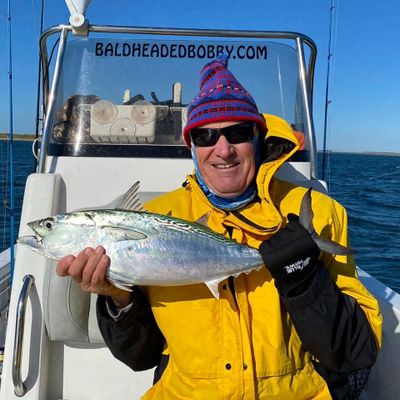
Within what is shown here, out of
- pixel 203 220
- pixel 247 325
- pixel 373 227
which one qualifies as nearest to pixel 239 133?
pixel 203 220

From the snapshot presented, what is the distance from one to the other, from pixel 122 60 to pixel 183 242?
185 cm

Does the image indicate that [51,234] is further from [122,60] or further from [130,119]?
[122,60]

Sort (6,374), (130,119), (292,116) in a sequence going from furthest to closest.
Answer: (292,116) < (130,119) < (6,374)

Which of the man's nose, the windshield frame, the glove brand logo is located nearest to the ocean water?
the windshield frame

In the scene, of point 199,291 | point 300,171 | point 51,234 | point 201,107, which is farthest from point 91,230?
point 300,171

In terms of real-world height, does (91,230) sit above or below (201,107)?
below

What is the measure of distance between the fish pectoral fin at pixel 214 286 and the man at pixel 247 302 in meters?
0.06

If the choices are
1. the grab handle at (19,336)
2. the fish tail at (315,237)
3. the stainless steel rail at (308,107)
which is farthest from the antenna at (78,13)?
the fish tail at (315,237)

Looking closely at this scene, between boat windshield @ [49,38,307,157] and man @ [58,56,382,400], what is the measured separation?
3.12ft

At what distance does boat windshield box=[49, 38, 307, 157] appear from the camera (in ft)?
10.2

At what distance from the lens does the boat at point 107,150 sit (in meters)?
2.75

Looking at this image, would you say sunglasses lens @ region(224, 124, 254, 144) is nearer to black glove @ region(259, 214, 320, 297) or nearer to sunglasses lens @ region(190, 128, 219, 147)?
sunglasses lens @ region(190, 128, 219, 147)

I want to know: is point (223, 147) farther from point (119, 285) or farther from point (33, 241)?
point (33, 241)

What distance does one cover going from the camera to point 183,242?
6.70ft
